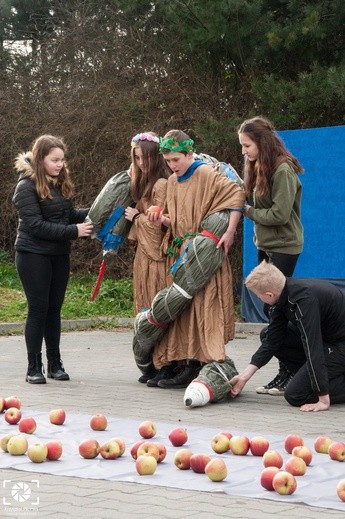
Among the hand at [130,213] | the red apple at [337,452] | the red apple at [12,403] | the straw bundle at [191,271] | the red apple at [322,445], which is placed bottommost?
the red apple at [12,403]

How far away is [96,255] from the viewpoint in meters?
19.1

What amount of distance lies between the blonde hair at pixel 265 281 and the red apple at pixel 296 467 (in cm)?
217

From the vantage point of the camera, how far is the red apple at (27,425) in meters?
6.98

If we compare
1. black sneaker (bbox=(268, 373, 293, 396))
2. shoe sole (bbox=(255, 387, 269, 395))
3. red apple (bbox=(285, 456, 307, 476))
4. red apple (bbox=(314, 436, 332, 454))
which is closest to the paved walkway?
shoe sole (bbox=(255, 387, 269, 395))

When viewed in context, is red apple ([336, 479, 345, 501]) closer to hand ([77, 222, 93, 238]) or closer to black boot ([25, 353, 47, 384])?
hand ([77, 222, 93, 238])

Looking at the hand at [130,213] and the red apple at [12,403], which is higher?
the hand at [130,213]

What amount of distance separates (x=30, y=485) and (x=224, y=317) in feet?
11.4

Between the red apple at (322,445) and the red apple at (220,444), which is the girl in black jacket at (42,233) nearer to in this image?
the red apple at (220,444)

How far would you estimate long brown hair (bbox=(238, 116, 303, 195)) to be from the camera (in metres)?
8.68

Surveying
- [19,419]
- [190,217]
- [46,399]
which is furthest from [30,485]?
[190,217]

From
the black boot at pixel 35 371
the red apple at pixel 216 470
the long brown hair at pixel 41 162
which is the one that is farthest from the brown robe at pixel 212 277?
the red apple at pixel 216 470

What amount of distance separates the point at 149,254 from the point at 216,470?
12.5ft

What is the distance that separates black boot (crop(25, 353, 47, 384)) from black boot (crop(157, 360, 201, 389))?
98 centimetres

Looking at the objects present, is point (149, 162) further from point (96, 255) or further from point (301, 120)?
point (96, 255)
